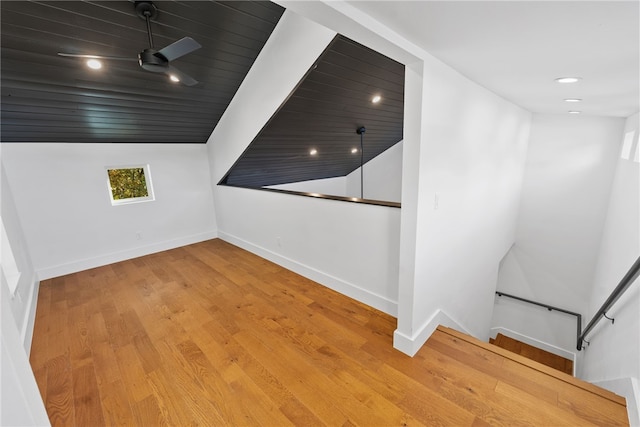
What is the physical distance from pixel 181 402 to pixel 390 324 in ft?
5.35

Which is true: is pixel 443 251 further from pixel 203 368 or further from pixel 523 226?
pixel 523 226

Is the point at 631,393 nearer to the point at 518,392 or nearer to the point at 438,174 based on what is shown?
the point at 518,392

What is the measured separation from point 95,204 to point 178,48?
3.01 metres

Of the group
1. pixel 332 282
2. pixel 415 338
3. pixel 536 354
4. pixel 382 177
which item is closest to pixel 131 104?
pixel 332 282

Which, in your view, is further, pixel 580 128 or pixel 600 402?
pixel 580 128

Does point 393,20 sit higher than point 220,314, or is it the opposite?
point 393,20

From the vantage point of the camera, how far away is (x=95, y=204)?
12.4ft

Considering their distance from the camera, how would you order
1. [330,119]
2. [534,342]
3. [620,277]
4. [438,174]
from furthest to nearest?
A: 1. [534,342]
2. [330,119]
3. [620,277]
4. [438,174]

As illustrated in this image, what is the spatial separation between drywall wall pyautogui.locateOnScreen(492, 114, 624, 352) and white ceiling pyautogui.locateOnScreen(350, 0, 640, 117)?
229 cm

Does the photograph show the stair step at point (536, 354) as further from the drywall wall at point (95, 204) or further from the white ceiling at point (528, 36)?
the drywall wall at point (95, 204)

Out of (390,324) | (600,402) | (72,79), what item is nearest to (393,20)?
(390,324)

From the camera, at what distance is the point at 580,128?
12.9ft

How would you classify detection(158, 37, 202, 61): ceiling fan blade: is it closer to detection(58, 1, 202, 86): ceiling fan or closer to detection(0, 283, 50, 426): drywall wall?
detection(58, 1, 202, 86): ceiling fan

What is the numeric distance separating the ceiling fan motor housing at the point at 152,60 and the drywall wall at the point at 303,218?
1.13 meters
